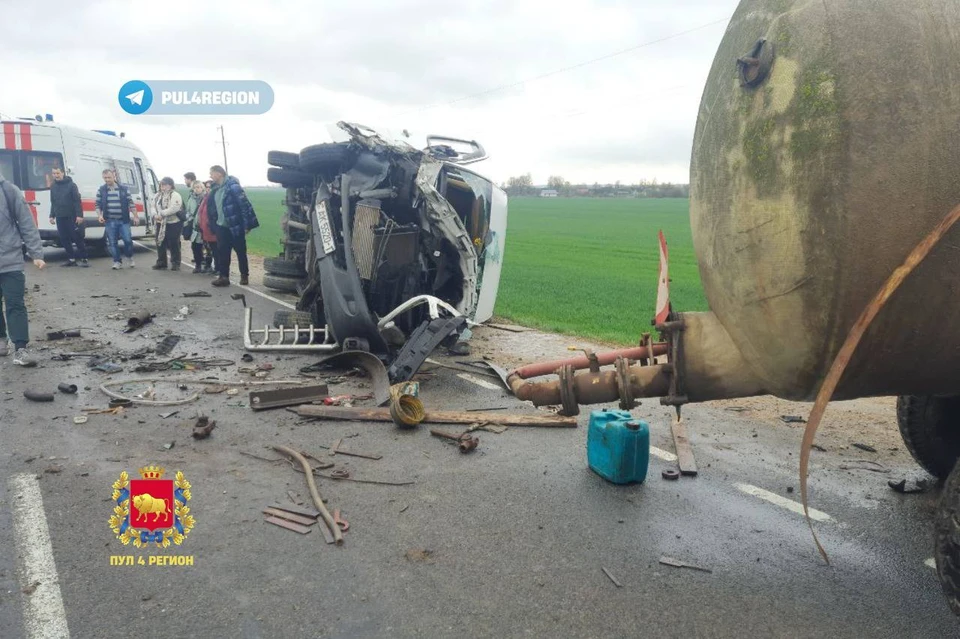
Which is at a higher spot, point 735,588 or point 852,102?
point 852,102

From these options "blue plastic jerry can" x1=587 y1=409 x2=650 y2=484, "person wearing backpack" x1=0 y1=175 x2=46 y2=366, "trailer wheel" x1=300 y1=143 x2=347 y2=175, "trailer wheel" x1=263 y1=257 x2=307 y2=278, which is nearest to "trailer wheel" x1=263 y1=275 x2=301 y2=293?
"trailer wheel" x1=263 y1=257 x2=307 y2=278

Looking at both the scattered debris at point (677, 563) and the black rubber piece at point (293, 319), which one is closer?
the scattered debris at point (677, 563)

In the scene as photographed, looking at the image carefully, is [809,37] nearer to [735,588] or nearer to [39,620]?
[735,588]

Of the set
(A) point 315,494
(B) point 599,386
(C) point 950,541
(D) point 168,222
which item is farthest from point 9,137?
(C) point 950,541

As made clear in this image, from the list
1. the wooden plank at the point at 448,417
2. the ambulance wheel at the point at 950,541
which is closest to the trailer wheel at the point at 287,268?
the wooden plank at the point at 448,417

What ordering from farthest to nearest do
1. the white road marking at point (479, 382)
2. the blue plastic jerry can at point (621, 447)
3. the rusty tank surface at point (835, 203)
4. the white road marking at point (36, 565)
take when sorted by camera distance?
1. the white road marking at point (479, 382)
2. the blue plastic jerry can at point (621, 447)
3. the white road marking at point (36, 565)
4. the rusty tank surface at point (835, 203)

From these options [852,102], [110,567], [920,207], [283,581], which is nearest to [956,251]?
[920,207]

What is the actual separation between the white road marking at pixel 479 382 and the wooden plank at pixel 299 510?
109 inches

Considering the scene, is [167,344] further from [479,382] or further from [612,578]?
[612,578]

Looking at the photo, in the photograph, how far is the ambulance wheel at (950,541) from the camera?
253cm

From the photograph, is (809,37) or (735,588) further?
(735,588)

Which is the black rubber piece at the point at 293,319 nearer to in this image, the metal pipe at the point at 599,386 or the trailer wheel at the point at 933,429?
the metal pipe at the point at 599,386

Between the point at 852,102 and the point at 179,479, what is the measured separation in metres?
3.69

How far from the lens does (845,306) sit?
7.98 feet
